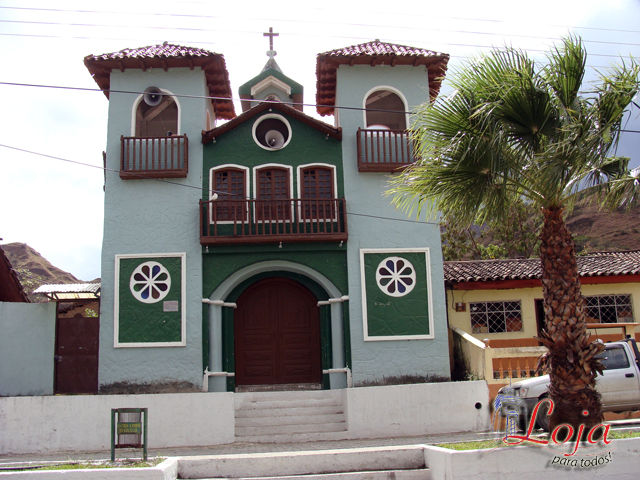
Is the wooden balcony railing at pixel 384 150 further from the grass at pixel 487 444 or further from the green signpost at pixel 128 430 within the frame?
the green signpost at pixel 128 430

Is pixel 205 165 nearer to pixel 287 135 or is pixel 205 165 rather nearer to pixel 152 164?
pixel 152 164

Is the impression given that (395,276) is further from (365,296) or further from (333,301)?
(333,301)

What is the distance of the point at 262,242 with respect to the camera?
15305 millimetres

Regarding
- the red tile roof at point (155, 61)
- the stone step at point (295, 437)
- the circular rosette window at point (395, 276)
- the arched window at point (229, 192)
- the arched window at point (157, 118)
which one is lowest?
the stone step at point (295, 437)

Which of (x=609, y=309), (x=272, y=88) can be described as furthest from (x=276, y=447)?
(x=272, y=88)

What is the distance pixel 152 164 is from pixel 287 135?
3646 mm

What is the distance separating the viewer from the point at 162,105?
1738 cm

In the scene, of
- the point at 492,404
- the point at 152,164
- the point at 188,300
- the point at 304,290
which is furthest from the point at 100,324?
the point at 492,404

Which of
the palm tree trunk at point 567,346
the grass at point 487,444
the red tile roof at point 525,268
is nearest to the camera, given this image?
the palm tree trunk at point 567,346

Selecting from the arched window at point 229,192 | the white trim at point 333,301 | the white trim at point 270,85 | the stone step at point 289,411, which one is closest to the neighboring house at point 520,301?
the white trim at point 333,301

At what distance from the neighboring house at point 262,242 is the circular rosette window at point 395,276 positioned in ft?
0.09

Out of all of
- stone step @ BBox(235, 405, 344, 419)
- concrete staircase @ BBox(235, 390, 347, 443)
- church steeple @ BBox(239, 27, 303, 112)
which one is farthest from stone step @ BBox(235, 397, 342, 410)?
church steeple @ BBox(239, 27, 303, 112)

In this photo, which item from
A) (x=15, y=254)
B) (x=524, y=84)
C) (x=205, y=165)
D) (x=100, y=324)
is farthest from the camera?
(x=15, y=254)

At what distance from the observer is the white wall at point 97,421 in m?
13.3
